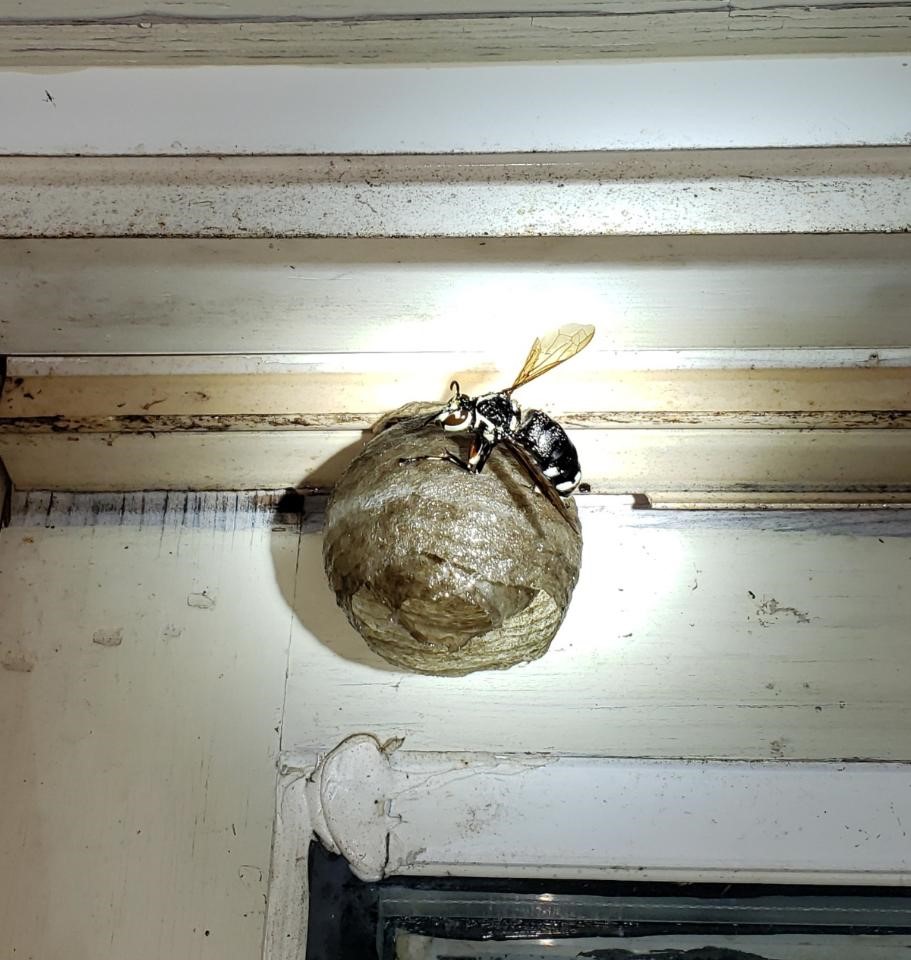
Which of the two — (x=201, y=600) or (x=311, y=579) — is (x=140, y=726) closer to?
(x=201, y=600)

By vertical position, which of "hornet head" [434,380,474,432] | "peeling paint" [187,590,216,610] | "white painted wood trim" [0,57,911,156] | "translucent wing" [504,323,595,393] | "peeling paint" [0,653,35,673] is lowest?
"peeling paint" [0,653,35,673]

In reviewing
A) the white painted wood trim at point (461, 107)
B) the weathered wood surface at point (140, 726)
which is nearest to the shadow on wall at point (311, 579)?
the weathered wood surface at point (140, 726)

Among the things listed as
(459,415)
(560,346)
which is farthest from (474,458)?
(560,346)

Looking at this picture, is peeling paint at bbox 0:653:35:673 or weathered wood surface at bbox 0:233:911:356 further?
peeling paint at bbox 0:653:35:673

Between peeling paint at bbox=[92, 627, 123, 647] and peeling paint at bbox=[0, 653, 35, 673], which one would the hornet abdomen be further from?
peeling paint at bbox=[0, 653, 35, 673]

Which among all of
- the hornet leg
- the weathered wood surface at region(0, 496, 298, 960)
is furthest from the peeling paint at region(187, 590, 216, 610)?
the hornet leg

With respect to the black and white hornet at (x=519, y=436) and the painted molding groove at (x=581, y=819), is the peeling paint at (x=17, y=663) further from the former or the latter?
the black and white hornet at (x=519, y=436)

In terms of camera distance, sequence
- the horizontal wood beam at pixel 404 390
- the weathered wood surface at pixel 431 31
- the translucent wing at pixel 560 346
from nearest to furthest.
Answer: the weathered wood surface at pixel 431 31, the translucent wing at pixel 560 346, the horizontal wood beam at pixel 404 390
